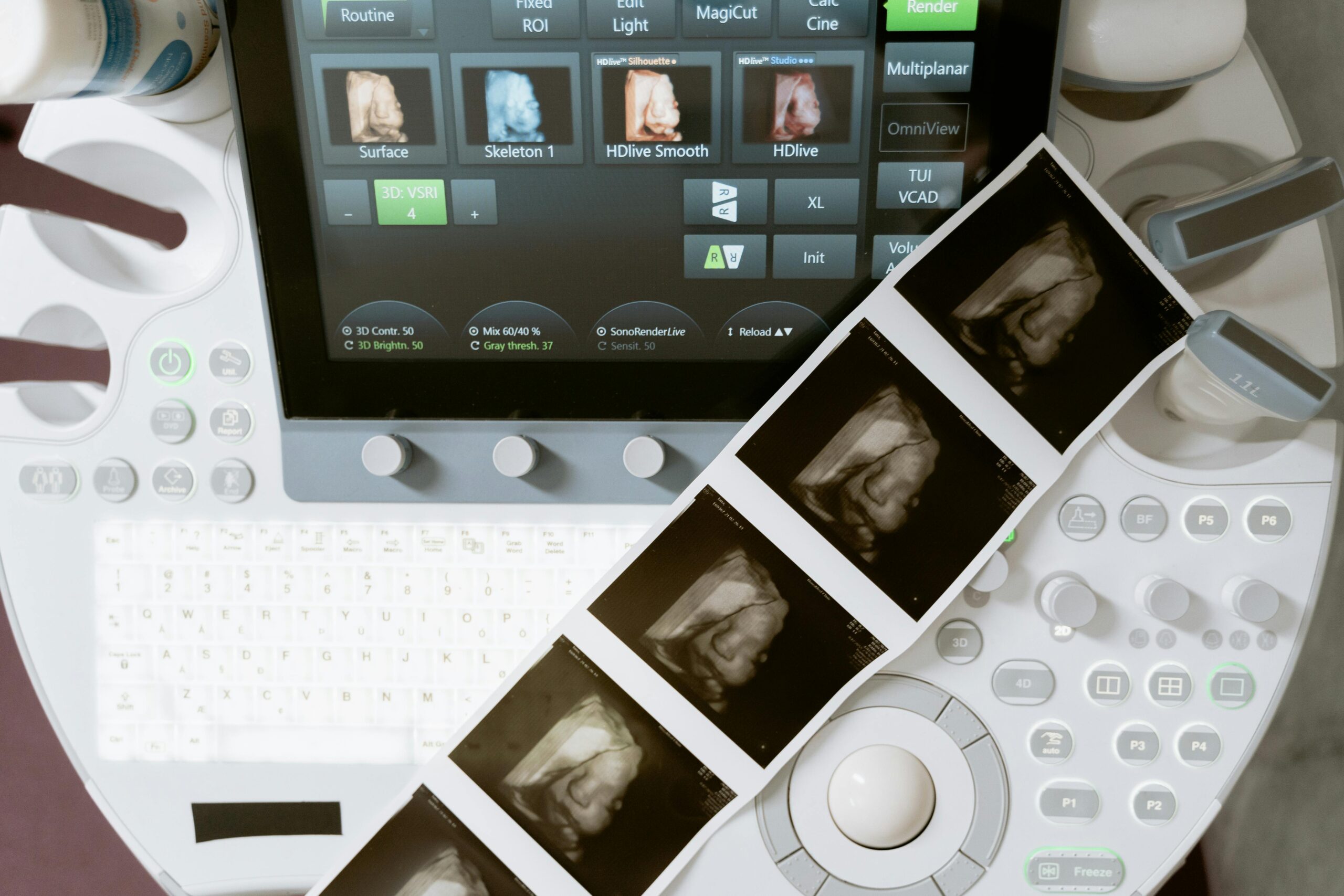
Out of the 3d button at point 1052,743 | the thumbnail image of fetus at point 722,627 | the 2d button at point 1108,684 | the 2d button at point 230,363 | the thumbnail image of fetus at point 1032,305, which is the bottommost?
the 3d button at point 1052,743

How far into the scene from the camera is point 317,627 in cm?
61

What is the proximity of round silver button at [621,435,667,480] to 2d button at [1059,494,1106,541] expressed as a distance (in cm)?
29

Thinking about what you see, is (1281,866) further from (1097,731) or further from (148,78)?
(148,78)

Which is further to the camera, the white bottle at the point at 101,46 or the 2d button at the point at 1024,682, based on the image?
the 2d button at the point at 1024,682

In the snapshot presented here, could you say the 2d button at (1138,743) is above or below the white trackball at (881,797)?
above

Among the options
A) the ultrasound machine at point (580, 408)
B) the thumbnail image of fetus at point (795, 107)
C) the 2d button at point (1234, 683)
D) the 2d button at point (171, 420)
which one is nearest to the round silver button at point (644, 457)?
the ultrasound machine at point (580, 408)

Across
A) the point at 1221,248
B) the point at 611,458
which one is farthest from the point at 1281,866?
the point at 611,458

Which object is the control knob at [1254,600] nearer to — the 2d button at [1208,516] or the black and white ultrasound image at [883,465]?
the 2d button at [1208,516]

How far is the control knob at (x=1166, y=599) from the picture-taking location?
0.55 metres

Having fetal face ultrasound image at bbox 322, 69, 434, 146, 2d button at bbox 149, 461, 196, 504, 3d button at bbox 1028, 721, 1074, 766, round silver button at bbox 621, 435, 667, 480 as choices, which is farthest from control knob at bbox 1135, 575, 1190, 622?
2d button at bbox 149, 461, 196, 504

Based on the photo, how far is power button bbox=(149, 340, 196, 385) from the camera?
60 cm

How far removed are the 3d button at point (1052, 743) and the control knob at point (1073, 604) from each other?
86mm

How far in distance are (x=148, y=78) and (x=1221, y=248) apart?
695 mm

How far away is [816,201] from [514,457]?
277 mm
